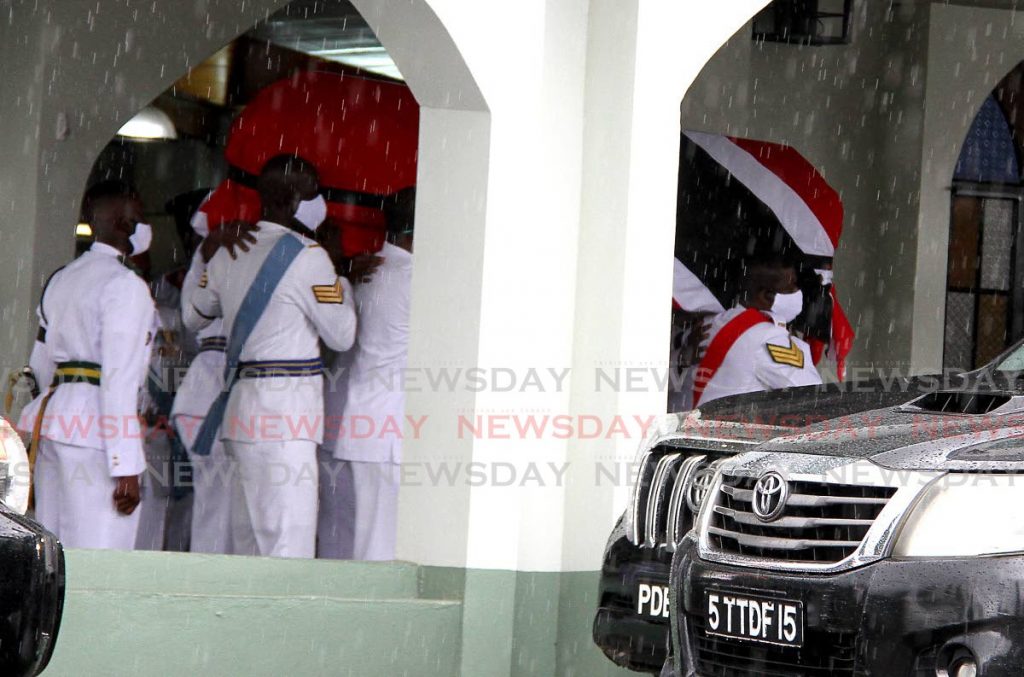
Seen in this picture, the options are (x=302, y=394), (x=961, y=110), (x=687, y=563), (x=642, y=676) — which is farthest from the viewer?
(x=961, y=110)

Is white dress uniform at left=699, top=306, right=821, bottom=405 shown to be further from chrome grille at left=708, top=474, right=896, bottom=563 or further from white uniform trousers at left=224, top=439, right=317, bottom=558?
chrome grille at left=708, top=474, right=896, bottom=563

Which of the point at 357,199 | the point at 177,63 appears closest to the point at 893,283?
the point at 357,199

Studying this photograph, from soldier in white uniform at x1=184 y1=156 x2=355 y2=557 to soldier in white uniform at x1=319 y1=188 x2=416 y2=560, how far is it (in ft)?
1.30

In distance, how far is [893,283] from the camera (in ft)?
38.9

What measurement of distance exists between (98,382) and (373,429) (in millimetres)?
1729

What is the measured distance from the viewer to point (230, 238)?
904 centimetres

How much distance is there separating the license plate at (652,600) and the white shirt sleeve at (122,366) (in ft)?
11.0

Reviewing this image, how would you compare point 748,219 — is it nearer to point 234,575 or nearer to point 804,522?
point 234,575

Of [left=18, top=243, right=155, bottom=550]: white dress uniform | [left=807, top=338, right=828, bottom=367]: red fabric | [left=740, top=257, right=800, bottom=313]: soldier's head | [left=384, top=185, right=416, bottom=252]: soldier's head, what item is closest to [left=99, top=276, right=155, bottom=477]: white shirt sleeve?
[left=18, top=243, right=155, bottom=550]: white dress uniform

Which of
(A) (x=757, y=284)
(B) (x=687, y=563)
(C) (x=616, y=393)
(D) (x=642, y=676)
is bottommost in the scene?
(D) (x=642, y=676)

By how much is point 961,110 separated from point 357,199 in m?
4.41

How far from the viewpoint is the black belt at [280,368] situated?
8.94 meters

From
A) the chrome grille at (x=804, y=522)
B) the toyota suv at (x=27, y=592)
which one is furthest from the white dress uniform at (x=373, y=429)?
the toyota suv at (x=27, y=592)

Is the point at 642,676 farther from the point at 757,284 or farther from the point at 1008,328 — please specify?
the point at 1008,328
